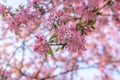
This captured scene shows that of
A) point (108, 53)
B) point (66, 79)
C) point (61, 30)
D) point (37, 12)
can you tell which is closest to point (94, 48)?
point (108, 53)

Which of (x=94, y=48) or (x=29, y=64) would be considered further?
(x=94, y=48)

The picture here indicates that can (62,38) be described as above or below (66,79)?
above

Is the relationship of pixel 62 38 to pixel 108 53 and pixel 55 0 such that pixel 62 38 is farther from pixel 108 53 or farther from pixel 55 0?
pixel 108 53

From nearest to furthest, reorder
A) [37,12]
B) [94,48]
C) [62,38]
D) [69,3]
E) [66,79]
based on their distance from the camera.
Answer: [62,38], [69,3], [37,12], [66,79], [94,48]

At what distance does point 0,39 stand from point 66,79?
293 cm

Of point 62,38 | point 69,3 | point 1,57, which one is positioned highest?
point 69,3

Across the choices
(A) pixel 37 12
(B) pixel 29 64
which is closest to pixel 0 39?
(B) pixel 29 64

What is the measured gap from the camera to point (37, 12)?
5.27m

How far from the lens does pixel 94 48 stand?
13.9m

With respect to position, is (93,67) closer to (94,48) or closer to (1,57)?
(94,48)

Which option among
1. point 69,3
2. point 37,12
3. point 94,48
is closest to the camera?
point 69,3

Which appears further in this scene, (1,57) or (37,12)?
(1,57)

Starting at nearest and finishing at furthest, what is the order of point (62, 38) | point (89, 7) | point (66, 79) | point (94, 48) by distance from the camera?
point (62, 38) → point (89, 7) → point (66, 79) → point (94, 48)

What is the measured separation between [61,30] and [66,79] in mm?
8327
